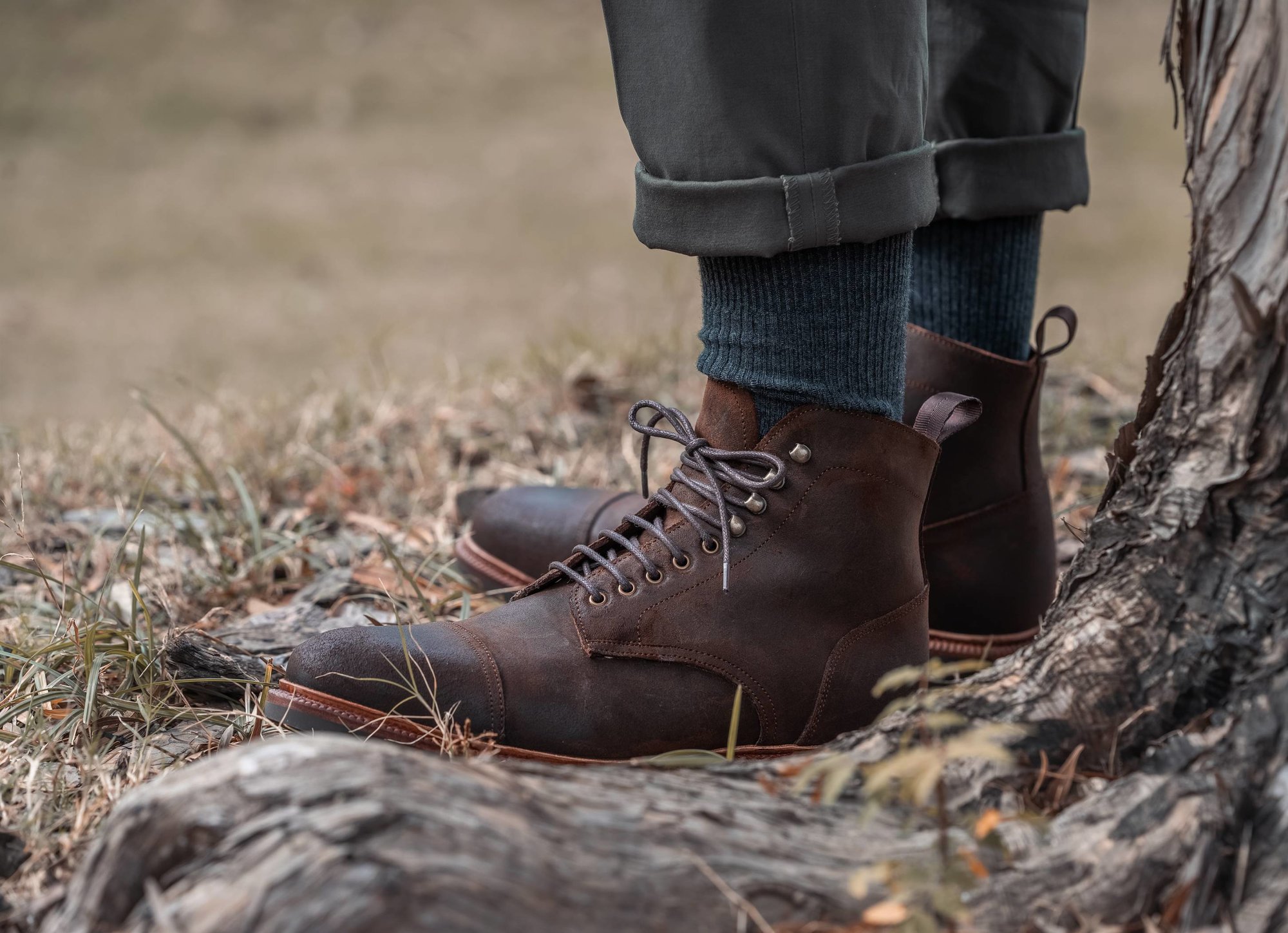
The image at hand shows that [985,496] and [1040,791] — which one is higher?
[985,496]

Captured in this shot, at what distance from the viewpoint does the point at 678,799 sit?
33.7 inches

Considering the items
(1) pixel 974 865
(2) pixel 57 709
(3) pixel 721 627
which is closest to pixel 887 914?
(1) pixel 974 865

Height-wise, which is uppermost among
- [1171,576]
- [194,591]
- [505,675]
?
[1171,576]

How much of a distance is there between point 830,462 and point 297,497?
1.39 metres

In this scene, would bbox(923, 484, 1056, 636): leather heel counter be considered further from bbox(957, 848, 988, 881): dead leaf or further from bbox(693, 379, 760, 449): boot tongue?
bbox(957, 848, 988, 881): dead leaf

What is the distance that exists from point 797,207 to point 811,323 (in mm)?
137

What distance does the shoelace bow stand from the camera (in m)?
1.21

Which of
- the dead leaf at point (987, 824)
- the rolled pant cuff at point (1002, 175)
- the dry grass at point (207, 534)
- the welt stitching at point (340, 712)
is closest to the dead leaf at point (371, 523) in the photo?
the dry grass at point (207, 534)

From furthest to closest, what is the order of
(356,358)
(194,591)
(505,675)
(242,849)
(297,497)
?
(356,358)
(297,497)
(194,591)
(505,675)
(242,849)

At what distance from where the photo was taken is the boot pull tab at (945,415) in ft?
4.25

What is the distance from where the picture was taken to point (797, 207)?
1.11 m

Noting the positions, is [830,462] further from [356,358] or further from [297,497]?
[356,358]

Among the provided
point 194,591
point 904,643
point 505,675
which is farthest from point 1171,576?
point 194,591

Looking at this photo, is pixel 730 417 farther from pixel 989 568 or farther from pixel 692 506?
pixel 989 568
